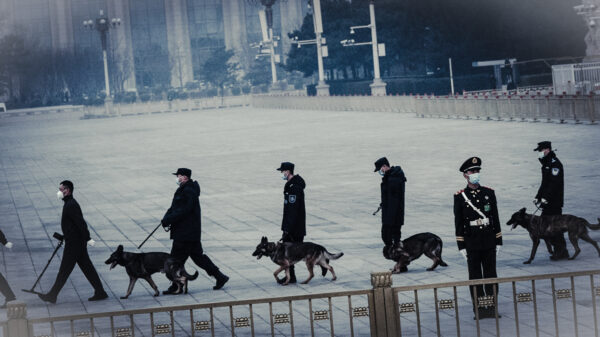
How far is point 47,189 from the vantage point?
28641 mm

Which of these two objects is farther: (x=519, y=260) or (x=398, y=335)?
(x=519, y=260)

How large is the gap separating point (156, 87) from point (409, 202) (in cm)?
10924

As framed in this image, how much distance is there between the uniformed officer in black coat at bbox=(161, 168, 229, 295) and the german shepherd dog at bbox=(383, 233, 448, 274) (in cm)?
223

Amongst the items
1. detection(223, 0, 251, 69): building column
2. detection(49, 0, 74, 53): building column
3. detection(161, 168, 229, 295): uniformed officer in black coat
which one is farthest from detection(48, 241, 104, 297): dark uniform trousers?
detection(223, 0, 251, 69): building column

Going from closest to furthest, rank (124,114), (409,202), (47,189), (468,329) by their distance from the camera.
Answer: (468,329) → (409,202) → (47,189) → (124,114)

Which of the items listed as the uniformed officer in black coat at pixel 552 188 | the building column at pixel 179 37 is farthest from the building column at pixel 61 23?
the uniformed officer in black coat at pixel 552 188

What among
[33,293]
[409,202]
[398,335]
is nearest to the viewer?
[398,335]

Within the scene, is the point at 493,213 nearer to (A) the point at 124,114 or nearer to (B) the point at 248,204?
(B) the point at 248,204

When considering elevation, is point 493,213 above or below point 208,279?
above

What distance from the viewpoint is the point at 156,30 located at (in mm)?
138000

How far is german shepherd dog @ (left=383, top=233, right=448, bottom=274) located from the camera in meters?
13.1

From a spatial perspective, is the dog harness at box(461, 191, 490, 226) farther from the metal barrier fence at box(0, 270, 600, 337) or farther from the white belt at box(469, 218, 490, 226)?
the metal barrier fence at box(0, 270, 600, 337)

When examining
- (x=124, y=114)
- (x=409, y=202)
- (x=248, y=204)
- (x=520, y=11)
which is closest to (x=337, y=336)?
(x=409, y=202)

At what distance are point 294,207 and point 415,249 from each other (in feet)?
5.38
